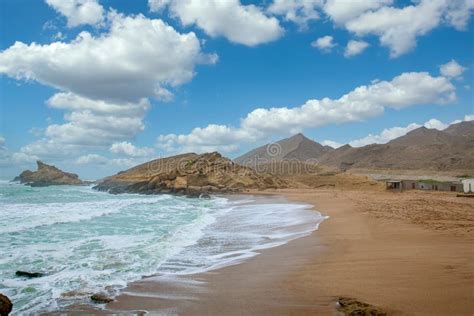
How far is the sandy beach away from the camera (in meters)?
5.64

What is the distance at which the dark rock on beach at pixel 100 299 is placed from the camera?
21.0 ft

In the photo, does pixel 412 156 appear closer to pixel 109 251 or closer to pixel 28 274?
pixel 109 251

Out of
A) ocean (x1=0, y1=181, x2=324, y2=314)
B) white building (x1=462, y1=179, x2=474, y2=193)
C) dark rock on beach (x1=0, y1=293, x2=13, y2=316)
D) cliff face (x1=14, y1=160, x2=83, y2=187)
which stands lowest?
ocean (x1=0, y1=181, x2=324, y2=314)

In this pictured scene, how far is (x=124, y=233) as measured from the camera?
14898 millimetres

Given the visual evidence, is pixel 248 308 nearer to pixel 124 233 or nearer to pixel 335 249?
pixel 335 249

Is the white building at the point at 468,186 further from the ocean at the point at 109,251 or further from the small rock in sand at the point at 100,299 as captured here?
the small rock in sand at the point at 100,299

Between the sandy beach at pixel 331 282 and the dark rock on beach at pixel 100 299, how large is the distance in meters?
0.23

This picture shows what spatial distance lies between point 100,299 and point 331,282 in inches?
167

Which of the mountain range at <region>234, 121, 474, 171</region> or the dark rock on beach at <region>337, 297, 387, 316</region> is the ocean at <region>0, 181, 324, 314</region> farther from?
the mountain range at <region>234, 121, 474, 171</region>

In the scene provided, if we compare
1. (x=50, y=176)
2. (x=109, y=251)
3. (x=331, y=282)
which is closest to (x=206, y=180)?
(x=109, y=251)

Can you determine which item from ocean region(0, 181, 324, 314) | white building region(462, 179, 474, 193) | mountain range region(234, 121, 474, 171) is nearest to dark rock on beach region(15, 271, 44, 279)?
ocean region(0, 181, 324, 314)

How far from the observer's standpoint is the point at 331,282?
6.88 meters

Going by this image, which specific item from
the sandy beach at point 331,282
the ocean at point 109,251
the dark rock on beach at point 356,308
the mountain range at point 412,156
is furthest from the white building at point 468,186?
the mountain range at point 412,156

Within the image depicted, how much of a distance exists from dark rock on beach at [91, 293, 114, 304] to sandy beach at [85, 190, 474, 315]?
0.23m
